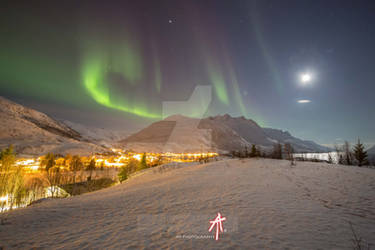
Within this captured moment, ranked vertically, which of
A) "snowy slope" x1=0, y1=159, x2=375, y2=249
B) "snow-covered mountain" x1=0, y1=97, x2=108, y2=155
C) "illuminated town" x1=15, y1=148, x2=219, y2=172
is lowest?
"illuminated town" x1=15, y1=148, x2=219, y2=172

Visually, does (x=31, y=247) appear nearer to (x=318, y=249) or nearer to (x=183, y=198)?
(x=183, y=198)

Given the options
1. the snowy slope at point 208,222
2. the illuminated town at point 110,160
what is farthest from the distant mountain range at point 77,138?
the snowy slope at point 208,222

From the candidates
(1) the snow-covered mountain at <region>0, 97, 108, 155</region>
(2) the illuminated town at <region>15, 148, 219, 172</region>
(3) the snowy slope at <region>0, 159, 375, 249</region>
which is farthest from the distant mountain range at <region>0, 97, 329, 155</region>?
(3) the snowy slope at <region>0, 159, 375, 249</region>

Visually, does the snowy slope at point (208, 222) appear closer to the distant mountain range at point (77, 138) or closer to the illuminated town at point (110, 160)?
the illuminated town at point (110, 160)

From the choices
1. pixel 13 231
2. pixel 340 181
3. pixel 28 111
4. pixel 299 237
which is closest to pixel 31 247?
pixel 13 231

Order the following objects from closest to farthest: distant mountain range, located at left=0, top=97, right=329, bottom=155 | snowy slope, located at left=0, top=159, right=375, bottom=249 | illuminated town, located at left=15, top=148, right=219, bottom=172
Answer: snowy slope, located at left=0, top=159, right=375, bottom=249 < illuminated town, located at left=15, top=148, right=219, bottom=172 < distant mountain range, located at left=0, top=97, right=329, bottom=155

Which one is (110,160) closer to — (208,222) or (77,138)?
(208,222)

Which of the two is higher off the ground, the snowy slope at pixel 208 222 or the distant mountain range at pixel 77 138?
the distant mountain range at pixel 77 138

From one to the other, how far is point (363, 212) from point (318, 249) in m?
3.35

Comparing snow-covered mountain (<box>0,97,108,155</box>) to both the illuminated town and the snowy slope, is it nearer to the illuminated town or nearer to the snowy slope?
the illuminated town

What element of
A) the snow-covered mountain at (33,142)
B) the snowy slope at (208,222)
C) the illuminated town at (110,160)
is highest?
the snow-covered mountain at (33,142)

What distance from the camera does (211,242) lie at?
12.4 feet

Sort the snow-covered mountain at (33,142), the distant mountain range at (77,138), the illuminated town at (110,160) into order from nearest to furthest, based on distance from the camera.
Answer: the illuminated town at (110,160)
the snow-covered mountain at (33,142)
the distant mountain range at (77,138)

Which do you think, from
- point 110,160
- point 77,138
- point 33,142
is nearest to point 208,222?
point 110,160
